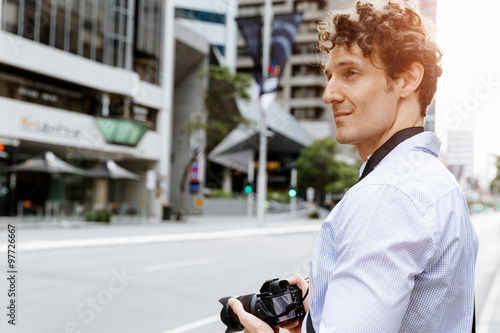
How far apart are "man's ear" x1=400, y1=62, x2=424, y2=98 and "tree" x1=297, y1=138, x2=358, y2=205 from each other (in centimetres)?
5109

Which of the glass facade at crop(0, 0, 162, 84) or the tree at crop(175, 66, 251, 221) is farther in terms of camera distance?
the tree at crop(175, 66, 251, 221)

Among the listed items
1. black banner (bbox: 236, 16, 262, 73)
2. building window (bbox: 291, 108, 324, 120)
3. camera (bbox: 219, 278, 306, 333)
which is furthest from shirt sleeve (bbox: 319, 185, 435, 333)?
building window (bbox: 291, 108, 324, 120)

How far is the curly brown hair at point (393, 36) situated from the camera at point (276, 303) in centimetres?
61

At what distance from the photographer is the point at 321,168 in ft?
176

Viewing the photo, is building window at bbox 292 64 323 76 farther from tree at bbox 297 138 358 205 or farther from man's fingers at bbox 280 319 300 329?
man's fingers at bbox 280 319 300 329

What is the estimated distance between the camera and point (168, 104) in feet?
124

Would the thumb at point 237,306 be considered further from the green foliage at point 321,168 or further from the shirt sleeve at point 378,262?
the green foliage at point 321,168

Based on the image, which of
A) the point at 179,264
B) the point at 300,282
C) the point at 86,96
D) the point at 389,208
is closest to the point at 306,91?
the point at 86,96

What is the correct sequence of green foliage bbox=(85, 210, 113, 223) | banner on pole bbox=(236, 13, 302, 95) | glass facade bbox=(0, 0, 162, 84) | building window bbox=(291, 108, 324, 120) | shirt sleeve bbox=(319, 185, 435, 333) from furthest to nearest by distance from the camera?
building window bbox=(291, 108, 324, 120), green foliage bbox=(85, 210, 113, 223), glass facade bbox=(0, 0, 162, 84), banner on pole bbox=(236, 13, 302, 95), shirt sleeve bbox=(319, 185, 435, 333)

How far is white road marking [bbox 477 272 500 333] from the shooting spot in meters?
6.27

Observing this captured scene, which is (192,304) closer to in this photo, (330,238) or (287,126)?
(330,238)

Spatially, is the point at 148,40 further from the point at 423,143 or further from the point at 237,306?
the point at 423,143

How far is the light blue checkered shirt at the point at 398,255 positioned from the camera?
3.55ft

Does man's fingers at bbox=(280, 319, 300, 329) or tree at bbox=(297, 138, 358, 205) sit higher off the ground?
tree at bbox=(297, 138, 358, 205)
